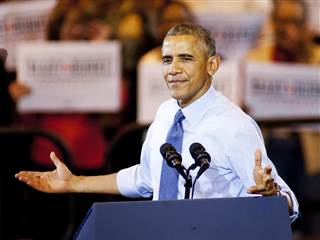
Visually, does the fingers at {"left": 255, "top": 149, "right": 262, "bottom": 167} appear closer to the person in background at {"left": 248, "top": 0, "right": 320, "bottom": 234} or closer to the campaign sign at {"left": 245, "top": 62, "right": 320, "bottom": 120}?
the campaign sign at {"left": 245, "top": 62, "right": 320, "bottom": 120}

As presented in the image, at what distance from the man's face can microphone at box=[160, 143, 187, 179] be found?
0.20 meters

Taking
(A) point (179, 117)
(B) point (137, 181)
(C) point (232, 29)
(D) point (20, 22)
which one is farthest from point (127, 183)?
(C) point (232, 29)

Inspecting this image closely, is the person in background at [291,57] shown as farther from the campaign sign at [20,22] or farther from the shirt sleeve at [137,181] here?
the shirt sleeve at [137,181]

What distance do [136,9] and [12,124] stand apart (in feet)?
3.42

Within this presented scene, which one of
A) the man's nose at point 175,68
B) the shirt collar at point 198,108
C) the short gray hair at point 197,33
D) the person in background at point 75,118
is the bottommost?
the person in background at point 75,118

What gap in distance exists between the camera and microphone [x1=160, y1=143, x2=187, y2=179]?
337cm

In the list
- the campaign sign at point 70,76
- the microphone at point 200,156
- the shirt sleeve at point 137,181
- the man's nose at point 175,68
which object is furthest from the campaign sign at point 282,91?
the microphone at point 200,156

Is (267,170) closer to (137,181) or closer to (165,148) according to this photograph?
(165,148)

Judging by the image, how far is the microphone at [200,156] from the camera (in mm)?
3314

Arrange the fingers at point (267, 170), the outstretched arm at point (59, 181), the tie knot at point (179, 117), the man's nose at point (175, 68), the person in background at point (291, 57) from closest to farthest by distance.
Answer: the fingers at point (267, 170)
the man's nose at point (175, 68)
the tie knot at point (179, 117)
the outstretched arm at point (59, 181)
the person in background at point (291, 57)

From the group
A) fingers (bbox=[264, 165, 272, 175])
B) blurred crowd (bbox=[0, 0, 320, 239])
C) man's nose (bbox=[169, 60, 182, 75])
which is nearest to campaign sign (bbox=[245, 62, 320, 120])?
blurred crowd (bbox=[0, 0, 320, 239])

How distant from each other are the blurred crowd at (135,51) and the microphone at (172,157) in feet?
9.05

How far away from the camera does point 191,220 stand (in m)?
3.31

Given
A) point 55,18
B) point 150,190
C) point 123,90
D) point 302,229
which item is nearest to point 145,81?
point 123,90
